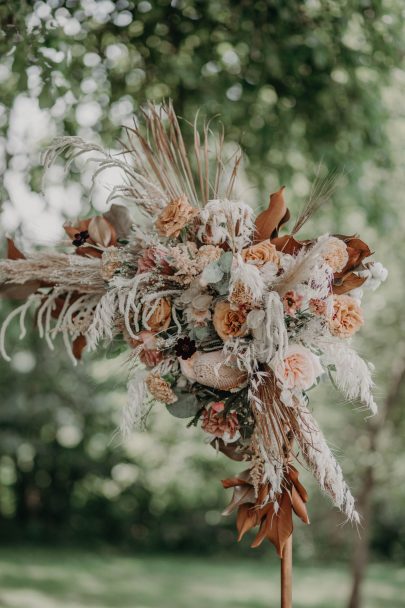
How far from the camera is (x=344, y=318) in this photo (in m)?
1.74

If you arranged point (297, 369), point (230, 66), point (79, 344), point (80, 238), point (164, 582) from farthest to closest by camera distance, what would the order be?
point (164, 582), point (230, 66), point (79, 344), point (80, 238), point (297, 369)

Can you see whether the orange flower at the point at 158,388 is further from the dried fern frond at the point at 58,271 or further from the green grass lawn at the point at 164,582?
the green grass lawn at the point at 164,582

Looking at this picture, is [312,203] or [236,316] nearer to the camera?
[236,316]

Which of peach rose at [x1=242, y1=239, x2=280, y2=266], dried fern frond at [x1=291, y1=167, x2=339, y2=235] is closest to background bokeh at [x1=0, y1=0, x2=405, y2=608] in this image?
dried fern frond at [x1=291, y1=167, x2=339, y2=235]

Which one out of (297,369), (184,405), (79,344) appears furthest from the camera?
(79,344)

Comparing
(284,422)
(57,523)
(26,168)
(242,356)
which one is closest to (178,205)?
(242,356)

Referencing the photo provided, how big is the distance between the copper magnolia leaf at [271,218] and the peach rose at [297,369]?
326 millimetres

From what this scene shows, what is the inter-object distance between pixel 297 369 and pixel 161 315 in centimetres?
38

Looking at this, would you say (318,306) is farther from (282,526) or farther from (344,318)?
(282,526)

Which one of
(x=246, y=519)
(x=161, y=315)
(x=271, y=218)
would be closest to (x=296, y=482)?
(x=246, y=519)

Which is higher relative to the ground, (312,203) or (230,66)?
(230,66)

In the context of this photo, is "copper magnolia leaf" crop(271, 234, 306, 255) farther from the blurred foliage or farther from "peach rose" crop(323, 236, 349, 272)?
the blurred foliage

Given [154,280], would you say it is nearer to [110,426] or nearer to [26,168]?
[26,168]

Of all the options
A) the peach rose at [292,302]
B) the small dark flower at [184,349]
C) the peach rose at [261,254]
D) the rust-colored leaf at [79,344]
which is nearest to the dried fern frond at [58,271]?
the rust-colored leaf at [79,344]
